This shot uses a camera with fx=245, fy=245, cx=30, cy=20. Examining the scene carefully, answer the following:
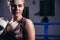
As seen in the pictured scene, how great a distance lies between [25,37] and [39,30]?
5.86 m

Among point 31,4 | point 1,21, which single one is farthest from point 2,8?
point 1,21

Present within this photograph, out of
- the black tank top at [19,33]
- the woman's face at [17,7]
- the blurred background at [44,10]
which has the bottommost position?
the blurred background at [44,10]

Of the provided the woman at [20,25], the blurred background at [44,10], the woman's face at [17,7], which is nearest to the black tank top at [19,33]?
the woman at [20,25]

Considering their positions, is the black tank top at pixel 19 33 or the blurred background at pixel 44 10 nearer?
the black tank top at pixel 19 33

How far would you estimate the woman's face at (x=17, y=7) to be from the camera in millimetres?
3199

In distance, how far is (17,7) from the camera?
10.6 feet

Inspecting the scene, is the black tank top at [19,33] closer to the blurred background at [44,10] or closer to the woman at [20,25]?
the woman at [20,25]

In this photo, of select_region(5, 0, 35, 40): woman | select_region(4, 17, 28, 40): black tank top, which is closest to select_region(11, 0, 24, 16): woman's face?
select_region(5, 0, 35, 40): woman

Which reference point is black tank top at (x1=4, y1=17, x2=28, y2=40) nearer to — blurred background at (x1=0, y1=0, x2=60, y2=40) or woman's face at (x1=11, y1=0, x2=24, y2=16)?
woman's face at (x1=11, y1=0, x2=24, y2=16)

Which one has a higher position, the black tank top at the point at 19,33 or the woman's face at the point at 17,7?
the woman's face at the point at 17,7

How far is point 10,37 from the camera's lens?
3199 millimetres

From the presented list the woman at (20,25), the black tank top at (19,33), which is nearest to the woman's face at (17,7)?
the woman at (20,25)

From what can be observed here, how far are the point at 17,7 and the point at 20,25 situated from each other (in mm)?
243

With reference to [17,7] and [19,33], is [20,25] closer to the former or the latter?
[19,33]
